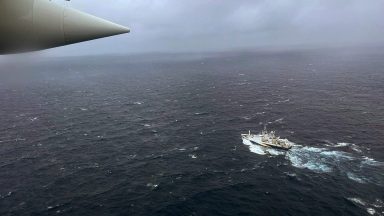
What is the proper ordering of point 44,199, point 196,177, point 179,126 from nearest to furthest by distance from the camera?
point 44,199
point 196,177
point 179,126

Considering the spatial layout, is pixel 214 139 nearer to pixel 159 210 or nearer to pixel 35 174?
pixel 159 210

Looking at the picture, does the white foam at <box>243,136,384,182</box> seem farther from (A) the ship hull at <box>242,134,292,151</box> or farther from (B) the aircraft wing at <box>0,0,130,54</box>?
(B) the aircraft wing at <box>0,0,130,54</box>

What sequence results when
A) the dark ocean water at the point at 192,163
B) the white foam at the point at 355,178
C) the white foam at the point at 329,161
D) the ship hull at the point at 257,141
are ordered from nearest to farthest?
the dark ocean water at the point at 192,163 → the white foam at the point at 355,178 → the white foam at the point at 329,161 → the ship hull at the point at 257,141

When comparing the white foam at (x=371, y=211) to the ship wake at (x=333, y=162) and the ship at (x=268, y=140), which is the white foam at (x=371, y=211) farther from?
the ship at (x=268, y=140)

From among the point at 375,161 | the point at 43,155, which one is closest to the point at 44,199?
the point at 43,155

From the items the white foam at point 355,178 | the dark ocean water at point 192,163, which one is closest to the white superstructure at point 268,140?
the dark ocean water at point 192,163

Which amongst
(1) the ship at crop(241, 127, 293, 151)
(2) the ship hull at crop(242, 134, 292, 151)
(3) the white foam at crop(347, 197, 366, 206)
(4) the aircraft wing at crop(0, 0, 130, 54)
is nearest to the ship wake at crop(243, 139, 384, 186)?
(2) the ship hull at crop(242, 134, 292, 151)

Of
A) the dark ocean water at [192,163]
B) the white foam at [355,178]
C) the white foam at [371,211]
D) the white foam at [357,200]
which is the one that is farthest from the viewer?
the white foam at [355,178]

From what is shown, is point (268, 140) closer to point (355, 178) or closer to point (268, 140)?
point (268, 140)

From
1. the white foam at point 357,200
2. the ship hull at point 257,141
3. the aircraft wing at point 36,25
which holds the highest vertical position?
the aircraft wing at point 36,25
